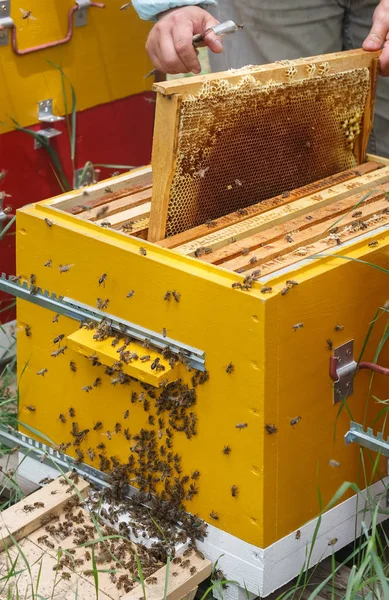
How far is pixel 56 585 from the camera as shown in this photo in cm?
249

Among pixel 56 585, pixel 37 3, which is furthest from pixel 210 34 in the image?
pixel 56 585

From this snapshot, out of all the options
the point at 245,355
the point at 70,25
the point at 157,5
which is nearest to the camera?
the point at 245,355

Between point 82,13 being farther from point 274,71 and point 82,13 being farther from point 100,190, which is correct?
point 274,71

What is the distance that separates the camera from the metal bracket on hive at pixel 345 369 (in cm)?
243

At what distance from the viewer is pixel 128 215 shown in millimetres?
2688

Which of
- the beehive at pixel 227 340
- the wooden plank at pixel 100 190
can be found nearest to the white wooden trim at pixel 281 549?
the beehive at pixel 227 340

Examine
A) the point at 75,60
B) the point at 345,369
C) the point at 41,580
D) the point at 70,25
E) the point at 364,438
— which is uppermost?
the point at 70,25

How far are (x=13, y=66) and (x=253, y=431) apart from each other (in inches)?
65.1

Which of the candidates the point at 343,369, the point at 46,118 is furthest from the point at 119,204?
the point at 46,118

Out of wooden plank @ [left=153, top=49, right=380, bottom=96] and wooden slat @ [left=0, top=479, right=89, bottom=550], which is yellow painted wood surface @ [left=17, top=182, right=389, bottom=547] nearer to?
wooden slat @ [left=0, top=479, right=89, bottom=550]

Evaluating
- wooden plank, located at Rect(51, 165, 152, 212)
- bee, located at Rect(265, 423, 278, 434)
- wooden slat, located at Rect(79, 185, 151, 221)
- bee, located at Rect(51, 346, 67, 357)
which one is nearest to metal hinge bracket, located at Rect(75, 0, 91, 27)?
wooden plank, located at Rect(51, 165, 152, 212)

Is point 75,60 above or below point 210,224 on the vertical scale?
above

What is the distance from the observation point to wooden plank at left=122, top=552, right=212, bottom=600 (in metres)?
2.42

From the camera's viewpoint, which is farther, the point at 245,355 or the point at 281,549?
the point at 281,549
